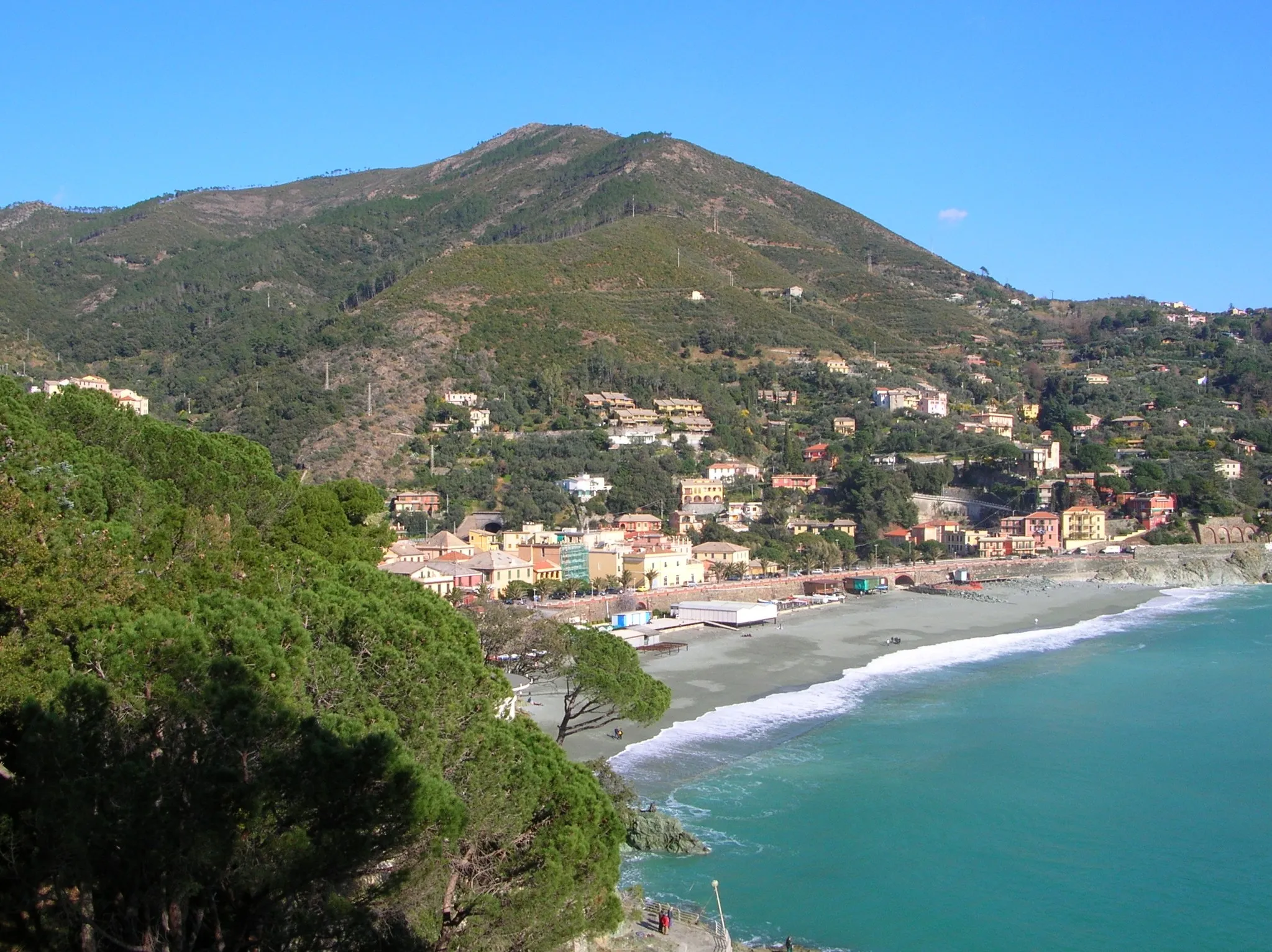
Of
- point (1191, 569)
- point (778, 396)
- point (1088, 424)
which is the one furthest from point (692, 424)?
point (1088, 424)

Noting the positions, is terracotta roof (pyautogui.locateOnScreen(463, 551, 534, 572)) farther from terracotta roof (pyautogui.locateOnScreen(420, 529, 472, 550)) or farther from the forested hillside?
the forested hillside

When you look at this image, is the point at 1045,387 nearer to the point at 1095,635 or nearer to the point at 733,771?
the point at 1095,635

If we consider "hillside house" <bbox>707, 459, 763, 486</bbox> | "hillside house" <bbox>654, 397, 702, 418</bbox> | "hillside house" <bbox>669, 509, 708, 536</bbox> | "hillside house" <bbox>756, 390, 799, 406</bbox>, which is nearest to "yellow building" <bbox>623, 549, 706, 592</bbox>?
"hillside house" <bbox>669, 509, 708, 536</bbox>

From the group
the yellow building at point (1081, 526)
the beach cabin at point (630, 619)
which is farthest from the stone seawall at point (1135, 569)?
the beach cabin at point (630, 619)

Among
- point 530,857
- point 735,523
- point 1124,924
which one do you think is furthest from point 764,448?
point 530,857

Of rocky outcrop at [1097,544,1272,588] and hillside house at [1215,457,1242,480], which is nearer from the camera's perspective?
rocky outcrop at [1097,544,1272,588]

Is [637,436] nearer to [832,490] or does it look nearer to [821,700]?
[832,490]
